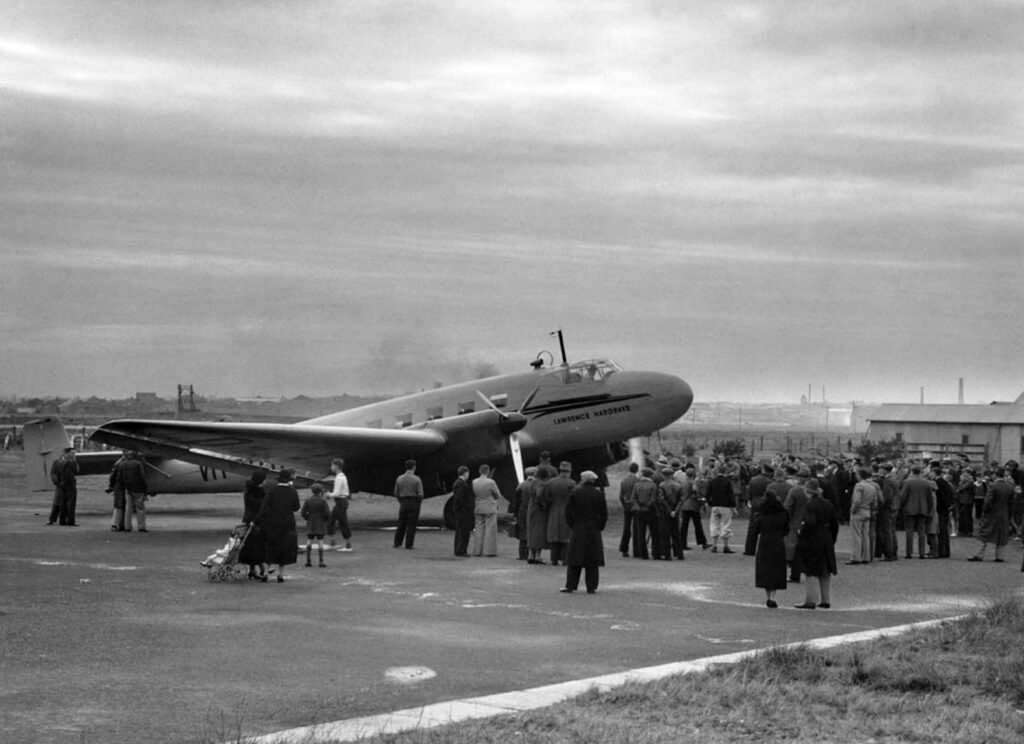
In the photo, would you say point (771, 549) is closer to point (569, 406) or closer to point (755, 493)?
point (755, 493)

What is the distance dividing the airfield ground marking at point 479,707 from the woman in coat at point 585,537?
473 cm

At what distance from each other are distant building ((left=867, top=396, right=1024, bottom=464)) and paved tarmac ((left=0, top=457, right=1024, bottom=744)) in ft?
114

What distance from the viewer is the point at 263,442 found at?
2711 cm

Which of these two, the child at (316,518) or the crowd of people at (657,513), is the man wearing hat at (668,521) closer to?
the crowd of people at (657,513)

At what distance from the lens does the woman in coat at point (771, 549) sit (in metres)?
15.6

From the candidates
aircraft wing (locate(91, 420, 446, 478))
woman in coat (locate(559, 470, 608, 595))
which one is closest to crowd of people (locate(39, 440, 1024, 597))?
woman in coat (locate(559, 470, 608, 595))

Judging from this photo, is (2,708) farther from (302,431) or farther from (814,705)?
(302,431)

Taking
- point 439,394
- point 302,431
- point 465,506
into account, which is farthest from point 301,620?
point 439,394

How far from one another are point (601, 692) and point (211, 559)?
370 inches

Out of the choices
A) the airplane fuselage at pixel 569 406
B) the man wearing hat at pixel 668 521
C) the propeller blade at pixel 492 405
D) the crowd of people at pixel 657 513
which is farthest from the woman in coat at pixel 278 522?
the airplane fuselage at pixel 569 406

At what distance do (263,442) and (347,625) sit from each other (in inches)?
547

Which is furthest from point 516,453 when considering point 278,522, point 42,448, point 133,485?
point 42,448

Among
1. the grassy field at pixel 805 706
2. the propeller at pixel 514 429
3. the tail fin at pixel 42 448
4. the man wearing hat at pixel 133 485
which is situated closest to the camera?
the grassy field at pixel 805 706

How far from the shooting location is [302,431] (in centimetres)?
2670
